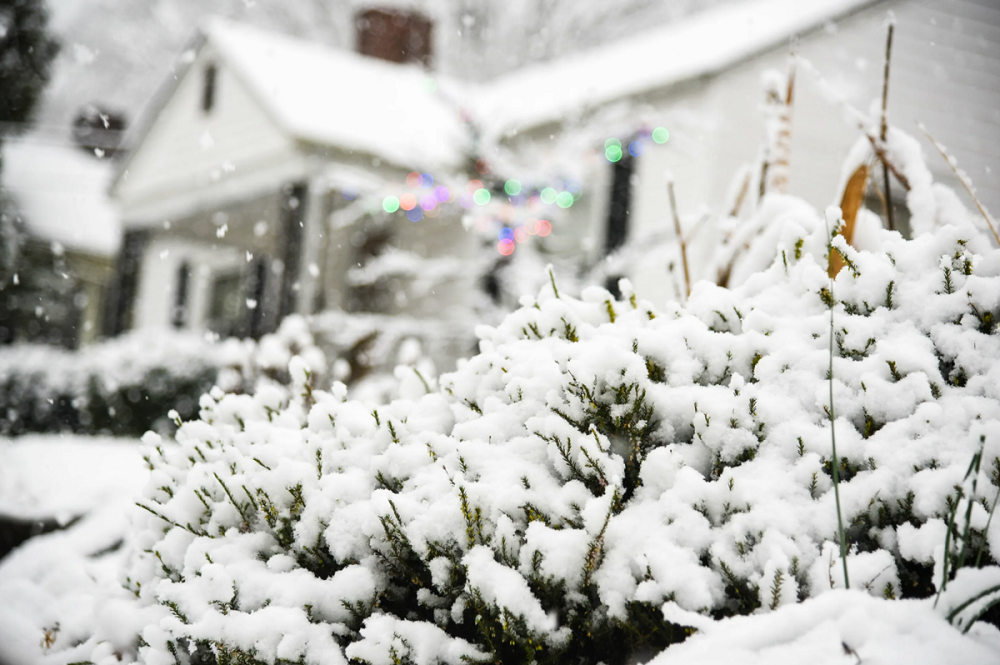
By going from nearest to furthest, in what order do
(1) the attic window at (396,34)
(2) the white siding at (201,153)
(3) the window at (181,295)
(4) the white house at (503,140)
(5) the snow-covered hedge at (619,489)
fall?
(5) the snow-covered hedge at (619,489) → (4) the white house at (503,140) → (2) the white siding at (201,153) → (1) the attic window at (396,34) → (3) the window at (181,295)

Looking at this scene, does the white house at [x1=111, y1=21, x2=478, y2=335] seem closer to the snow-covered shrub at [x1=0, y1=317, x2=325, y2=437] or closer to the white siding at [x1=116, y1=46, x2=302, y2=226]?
the white siding at [x1=116, y1=46, x2=302, y2=226]

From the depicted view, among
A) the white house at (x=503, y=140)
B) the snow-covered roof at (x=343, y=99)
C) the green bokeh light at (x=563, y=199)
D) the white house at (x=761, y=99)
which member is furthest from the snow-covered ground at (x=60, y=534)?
the white house at (x=761, y=99)

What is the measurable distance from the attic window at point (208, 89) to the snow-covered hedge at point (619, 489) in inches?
450

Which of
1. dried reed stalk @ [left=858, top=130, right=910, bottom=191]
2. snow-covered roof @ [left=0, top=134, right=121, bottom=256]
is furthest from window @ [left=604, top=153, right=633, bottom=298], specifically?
snow-covered roof @ [left=0, top=134, right=121, bottom=256]

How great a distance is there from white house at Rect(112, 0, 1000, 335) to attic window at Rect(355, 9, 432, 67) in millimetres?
765

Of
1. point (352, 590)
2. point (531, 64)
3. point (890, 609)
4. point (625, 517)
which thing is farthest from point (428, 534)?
point (531, 64)

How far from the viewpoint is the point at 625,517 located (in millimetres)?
1462

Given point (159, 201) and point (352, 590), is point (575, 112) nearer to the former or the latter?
point (352, 590)

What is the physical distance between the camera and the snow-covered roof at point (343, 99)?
929 centimetres

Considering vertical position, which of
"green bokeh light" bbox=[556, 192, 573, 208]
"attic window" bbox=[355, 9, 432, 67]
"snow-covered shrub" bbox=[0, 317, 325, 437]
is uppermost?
"attic window" bbox=[355, 9, 432, 67]

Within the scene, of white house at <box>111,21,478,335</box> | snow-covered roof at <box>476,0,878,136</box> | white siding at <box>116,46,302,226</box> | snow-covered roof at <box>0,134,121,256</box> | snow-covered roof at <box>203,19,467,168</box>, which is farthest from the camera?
snow-covered roof at <box>0,134,121,256</box>

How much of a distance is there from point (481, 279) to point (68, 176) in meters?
15.7

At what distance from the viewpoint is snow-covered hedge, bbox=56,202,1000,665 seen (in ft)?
4.48

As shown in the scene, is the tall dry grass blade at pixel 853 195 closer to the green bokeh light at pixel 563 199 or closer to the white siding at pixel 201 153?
the green bokeh light at pixel 563 199
